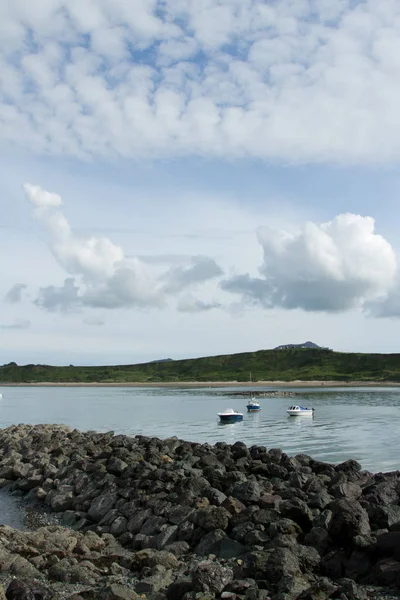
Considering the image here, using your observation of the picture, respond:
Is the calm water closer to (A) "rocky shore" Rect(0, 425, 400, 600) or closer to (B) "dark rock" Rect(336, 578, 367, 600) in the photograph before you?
(A) "rocky shore" Rect(0, 425, 400, 600)

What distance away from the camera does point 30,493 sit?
23625 millimetres

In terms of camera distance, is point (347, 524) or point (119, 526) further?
point (119, 526)

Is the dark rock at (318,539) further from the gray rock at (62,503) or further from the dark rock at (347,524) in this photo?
the gray rock at (62,503)

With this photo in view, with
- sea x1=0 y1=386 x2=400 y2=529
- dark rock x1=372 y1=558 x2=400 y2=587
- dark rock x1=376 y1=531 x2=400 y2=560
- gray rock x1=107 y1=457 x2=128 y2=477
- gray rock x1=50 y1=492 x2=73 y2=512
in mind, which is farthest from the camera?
sea x1=0 y1=386 x2=400 y2=529

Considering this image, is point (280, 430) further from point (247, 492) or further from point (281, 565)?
point (281, 565)

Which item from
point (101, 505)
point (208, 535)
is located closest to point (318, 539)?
point (208, 535)

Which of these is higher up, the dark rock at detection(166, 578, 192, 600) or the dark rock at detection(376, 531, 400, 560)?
the dark rock at detection(376, 531, 400, 560)

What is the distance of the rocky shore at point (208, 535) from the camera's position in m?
11.4

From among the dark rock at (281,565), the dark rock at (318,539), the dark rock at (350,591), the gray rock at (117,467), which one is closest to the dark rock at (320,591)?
the dark rock at (350,591)

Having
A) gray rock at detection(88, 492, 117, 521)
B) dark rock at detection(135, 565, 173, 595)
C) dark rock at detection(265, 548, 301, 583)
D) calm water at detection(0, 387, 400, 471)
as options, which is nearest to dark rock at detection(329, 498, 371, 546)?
dark rock at detection(265, 548, 301, 583)

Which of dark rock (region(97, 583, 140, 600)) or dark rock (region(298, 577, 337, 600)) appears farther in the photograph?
dark rock (region(298, 577, 337, 600))

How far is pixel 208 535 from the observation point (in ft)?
48.9

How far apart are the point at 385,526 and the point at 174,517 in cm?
562

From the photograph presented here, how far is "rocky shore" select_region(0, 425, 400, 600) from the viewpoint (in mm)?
11383
